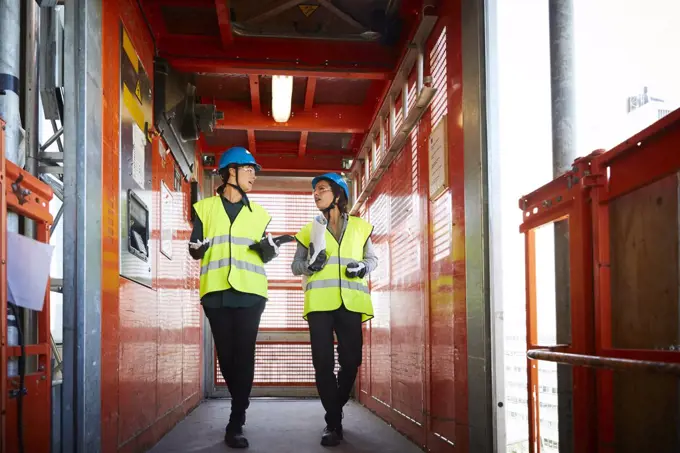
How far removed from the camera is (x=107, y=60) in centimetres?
397

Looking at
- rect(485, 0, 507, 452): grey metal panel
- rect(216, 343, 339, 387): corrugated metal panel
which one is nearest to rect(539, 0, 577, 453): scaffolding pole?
rect(485, 0, 507, 452): grey metal panel

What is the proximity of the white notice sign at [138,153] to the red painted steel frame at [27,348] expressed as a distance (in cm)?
182

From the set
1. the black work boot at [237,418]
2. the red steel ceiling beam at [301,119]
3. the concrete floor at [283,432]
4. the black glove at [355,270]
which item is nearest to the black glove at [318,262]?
the black glove at [355,270]

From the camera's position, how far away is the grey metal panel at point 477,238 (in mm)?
3693

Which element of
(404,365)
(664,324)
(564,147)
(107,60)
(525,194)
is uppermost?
(107,60)

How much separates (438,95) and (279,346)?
529 centimetres

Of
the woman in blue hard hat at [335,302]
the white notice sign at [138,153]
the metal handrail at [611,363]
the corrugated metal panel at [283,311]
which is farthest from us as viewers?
the corrugated metal panel at [283,311]

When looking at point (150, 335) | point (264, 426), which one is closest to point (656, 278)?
point (150, 335)

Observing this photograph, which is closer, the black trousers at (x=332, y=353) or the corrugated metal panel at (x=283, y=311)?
the black trousers at (x=332, y=353)

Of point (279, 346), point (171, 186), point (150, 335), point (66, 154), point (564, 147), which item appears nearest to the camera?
point (564, 147)

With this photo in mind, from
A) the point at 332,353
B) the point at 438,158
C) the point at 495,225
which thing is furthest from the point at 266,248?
the point at 495,225

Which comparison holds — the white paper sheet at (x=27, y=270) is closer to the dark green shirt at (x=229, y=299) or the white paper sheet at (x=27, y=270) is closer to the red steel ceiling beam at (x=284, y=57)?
the dark green shirt at (x=229, y=299)

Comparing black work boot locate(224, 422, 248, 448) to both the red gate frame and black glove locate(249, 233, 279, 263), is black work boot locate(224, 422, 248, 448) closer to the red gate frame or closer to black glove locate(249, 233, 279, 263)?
black glove locate(249, 233, 279, 263)

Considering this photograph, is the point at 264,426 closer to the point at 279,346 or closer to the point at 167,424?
the point at 167,424
